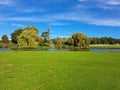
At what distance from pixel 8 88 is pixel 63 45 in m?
91.4

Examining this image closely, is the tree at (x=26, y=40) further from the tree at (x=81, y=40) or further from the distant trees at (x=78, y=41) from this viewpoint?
the tree at (x=81, y=40)

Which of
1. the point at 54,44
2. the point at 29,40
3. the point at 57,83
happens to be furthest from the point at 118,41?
the point at 57,83

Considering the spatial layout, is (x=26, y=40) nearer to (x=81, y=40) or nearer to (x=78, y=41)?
A: (x=78, y=41)

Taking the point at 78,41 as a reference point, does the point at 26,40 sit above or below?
above

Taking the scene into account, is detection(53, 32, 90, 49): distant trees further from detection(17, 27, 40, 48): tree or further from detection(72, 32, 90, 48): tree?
detection(17, 27, 40, 48): tree

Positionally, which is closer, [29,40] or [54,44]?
[29,40]

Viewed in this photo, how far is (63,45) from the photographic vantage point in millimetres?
101438

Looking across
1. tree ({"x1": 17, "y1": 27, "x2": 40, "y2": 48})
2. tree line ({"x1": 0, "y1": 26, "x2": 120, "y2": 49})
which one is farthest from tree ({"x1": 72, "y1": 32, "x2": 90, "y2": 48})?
A: tree ({"x1": 17, "y1": 27, "x2": 40, "y2": 48})

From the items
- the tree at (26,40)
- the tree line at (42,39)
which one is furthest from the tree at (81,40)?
the tree at (26,40)

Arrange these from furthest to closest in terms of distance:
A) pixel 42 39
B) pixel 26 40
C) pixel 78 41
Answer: pixel 42 39, pixel 78 41, pixel 26 40

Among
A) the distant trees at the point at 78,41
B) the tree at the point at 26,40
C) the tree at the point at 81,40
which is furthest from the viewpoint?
the distant trees at the point at 78,41

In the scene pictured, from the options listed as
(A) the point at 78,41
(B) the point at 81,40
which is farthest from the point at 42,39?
(B) the point at 81,40

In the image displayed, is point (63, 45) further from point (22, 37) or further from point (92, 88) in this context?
point (92, 88)

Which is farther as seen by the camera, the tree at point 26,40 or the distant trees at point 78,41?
the distant trees at point 78,41
